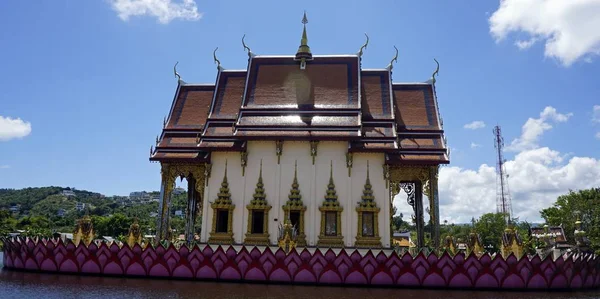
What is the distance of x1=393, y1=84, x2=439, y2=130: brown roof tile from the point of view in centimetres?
1836

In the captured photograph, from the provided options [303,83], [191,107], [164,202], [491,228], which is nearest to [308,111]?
[303,83]

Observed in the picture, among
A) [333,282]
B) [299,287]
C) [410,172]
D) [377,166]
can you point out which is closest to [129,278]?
[299,287]

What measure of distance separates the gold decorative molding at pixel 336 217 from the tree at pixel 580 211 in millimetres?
24048

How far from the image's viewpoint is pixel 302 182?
16984 millimetres

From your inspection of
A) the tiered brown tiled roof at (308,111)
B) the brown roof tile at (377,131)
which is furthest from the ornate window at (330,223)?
the brown roof tile at (377,131)

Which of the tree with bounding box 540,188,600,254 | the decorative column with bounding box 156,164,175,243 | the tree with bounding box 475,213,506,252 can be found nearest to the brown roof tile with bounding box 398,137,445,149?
the decorative column with bounding box 156,164,175,243

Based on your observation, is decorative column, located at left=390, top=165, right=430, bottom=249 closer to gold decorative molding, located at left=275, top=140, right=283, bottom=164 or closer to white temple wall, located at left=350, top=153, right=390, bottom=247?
white temple wall, located at left=350, top=153, right=390, bottom=247

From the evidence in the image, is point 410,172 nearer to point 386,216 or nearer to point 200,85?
point 386,216

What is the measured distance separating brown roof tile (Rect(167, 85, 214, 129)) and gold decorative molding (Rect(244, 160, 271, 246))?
171 inches

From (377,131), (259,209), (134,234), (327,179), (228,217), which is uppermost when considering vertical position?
(377,131)

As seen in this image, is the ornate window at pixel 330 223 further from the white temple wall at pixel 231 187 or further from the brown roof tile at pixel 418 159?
the white temple wall at pixel 231 187

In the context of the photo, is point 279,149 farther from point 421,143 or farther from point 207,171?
point 421,143

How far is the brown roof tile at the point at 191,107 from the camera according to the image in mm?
19312

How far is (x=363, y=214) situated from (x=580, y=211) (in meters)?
27.0
